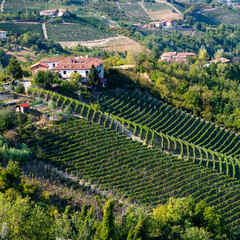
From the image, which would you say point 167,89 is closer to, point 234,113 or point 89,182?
point 234,113

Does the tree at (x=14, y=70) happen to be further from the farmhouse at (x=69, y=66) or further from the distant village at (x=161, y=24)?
the distant village at (x=161, y=24)

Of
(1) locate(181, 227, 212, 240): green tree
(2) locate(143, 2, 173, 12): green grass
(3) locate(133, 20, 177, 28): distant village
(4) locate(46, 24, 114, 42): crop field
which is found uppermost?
(1) locate(181, 227, 212, 240): green tree

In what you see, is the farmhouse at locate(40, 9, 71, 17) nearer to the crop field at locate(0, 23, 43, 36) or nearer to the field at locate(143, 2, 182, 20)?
the crop field at locate(0, 23, 43, 36)

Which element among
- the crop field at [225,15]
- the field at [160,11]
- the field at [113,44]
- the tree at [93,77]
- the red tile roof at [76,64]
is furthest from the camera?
the crop field at [225,15]

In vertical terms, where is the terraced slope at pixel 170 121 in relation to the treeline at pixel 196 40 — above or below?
above

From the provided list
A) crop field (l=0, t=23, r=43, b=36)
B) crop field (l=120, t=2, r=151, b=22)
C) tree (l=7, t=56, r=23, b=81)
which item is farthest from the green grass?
tree (l=7, t=56, r=23, b=81)

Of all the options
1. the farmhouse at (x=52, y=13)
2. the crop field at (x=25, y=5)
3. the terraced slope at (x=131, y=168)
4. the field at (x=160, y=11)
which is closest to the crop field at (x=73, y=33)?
the farmhouse at (x=52, y=13)

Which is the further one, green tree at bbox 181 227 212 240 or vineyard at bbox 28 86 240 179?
vineyard at bbox 28 86 240 179

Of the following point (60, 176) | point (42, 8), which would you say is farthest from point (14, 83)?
point (42, 8)
